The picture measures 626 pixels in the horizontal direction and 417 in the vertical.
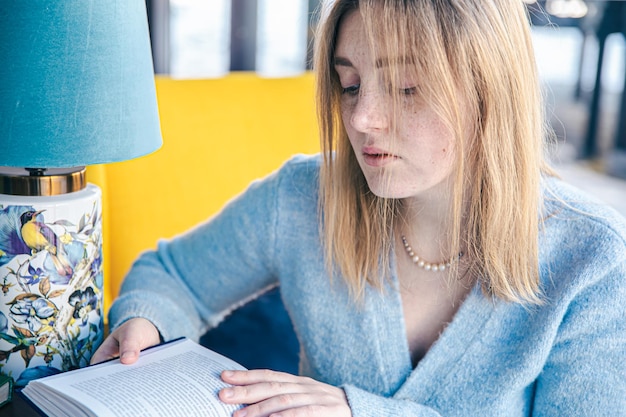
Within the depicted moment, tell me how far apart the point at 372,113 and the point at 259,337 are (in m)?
0.63

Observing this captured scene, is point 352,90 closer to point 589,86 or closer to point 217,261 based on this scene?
point 217,261

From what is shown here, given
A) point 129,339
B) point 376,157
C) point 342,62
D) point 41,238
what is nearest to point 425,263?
point 376,157

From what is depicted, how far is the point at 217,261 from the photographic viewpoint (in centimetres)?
114

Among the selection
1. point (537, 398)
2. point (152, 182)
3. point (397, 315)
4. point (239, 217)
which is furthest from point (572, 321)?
point (152, 182)

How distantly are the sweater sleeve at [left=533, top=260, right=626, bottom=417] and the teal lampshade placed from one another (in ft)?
2.00

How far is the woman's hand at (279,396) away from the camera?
784mm

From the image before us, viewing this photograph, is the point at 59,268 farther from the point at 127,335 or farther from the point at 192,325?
the point at 192,325

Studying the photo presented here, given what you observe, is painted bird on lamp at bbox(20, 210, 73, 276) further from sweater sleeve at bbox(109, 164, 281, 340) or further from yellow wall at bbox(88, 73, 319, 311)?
yellow wall at bbox(88, 73, 319, 311)

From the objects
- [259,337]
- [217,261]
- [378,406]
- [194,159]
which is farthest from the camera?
[194,159]

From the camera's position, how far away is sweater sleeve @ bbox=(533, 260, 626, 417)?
2.84 feet

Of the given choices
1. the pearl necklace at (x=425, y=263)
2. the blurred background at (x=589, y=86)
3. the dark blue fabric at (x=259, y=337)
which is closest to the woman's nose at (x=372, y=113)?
the pearl necklace at (x=425, y=263)

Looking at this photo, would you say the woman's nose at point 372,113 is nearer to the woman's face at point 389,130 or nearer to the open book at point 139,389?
the woman's face at point 389,130

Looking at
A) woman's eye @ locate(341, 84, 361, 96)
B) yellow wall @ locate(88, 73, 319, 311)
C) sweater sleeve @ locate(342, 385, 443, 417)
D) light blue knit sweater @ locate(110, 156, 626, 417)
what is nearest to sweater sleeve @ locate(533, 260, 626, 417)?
light blue knit sweater @ locate(110, 156, 626, 417)

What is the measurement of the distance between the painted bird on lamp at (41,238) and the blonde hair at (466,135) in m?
0.40
